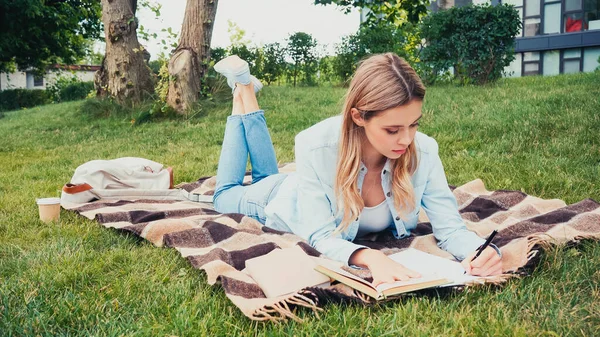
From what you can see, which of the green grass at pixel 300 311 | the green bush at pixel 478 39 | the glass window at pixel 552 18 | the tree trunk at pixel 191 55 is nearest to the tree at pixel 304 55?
the green bush at pixel 478 39

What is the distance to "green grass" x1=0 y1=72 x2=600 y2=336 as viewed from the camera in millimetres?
2182

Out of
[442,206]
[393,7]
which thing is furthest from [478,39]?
[442,206]

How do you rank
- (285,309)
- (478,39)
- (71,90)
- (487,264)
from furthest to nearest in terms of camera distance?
(71,90)
(478,39)
(487,264)
(285,309)

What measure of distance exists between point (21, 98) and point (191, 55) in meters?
22.7

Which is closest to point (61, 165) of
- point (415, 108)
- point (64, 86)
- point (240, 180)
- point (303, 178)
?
point (240, 180)

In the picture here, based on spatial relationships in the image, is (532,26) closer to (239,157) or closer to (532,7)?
(532,7)

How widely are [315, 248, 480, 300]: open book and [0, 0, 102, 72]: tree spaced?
15936 mm

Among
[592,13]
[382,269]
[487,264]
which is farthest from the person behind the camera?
[592,13]

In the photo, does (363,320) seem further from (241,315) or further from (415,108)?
(415,108)

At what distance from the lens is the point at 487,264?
8.35 feet

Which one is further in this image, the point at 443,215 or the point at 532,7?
the point at 532,7

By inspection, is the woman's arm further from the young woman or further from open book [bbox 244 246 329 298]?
open book [bbox 244 246 329 298]

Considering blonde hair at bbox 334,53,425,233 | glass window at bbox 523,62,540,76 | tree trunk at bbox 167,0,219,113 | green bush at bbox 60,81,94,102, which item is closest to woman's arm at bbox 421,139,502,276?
blonde hair at bbox 334,53,425,233

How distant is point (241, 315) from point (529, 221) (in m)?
2.05
